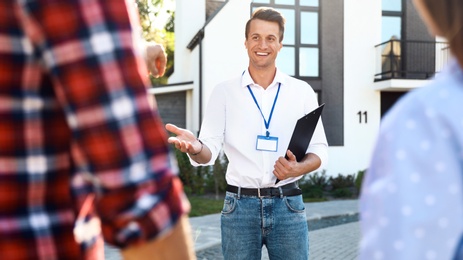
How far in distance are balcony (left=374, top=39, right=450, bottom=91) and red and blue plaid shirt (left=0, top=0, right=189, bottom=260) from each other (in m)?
18.4

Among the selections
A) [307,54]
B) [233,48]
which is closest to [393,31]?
[307,54]

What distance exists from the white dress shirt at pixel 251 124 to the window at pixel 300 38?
49.7 feet

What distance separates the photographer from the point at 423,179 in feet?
3.78

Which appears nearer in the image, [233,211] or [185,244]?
[185,244]

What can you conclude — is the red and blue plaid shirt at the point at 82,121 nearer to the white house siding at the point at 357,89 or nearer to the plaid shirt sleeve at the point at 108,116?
the plaid shirt sleeve at the point at 108,116

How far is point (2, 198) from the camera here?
45.5 inches

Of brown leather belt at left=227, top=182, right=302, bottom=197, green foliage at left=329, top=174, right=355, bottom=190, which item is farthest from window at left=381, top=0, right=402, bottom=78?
brown leather belt at left=227, top=182, right=302, bottom=197

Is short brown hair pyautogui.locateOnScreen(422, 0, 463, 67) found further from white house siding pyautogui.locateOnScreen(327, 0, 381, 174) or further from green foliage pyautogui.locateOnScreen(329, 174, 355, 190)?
white house siding pyautogui.locateOnScreen(327, 0, 381, 174)

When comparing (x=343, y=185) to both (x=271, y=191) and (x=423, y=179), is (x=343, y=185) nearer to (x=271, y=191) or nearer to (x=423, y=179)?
(x=271, y=191)

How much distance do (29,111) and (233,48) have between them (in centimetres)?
1757

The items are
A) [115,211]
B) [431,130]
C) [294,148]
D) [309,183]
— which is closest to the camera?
[115,211]

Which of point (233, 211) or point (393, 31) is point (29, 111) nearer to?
point (233, 211)

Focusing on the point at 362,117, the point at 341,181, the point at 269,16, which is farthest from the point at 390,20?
the point at 269,16

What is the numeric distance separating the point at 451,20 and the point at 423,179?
0.32 metres
